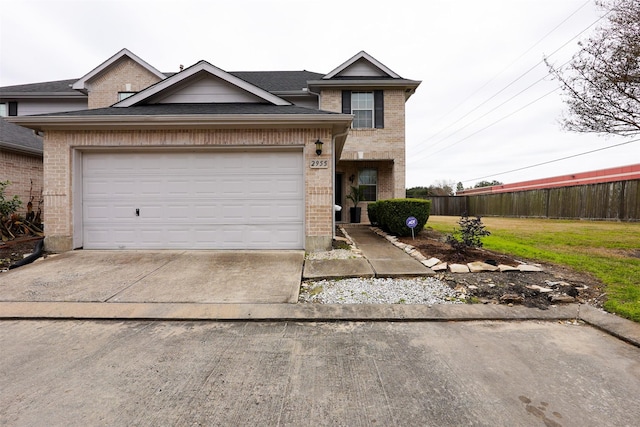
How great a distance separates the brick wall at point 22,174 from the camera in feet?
30.4

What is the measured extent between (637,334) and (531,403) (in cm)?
209

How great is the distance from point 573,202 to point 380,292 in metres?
16.7

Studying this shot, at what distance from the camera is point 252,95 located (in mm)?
7977

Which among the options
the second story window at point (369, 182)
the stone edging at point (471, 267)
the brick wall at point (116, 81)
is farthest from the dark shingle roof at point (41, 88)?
the stone edging at point (471, 267)

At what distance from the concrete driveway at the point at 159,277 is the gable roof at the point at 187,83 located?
13.7 feet

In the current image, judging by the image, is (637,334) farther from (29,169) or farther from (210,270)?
(29,169)

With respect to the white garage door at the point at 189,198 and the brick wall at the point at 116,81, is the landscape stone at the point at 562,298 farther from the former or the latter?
the brick wall at the point at 116,81

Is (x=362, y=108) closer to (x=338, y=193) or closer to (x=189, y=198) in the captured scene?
(x=338, y=193)

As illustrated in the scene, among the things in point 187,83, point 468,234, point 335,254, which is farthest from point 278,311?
point 187,83

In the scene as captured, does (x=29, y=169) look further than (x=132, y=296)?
Yes

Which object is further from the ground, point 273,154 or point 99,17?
point 99,17

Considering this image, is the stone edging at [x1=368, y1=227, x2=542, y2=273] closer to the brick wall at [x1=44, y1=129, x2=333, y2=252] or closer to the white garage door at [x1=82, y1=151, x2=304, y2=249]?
the brick wall at [x1=44, y1=129, x2=333, y2=252]

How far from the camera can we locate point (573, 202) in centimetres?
1508

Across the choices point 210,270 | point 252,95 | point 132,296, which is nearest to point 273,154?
point 252,95
